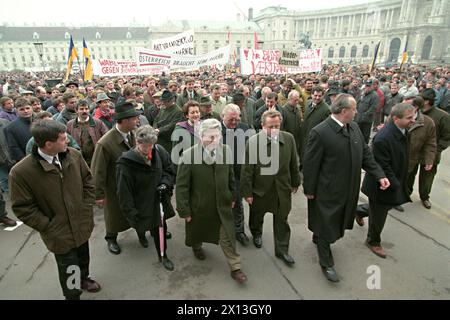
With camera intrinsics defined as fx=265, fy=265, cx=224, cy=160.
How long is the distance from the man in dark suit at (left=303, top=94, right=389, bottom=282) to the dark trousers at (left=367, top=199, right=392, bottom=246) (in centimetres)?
53

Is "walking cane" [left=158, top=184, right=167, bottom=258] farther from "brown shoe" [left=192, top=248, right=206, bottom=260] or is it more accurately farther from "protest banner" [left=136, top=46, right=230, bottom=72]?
"protest banner" [left=136, top=46, right=230, bottom=72]

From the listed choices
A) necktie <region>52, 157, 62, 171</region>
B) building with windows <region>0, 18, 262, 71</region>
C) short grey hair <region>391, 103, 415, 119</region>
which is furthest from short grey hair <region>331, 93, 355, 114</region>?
building with windows <region>0, 18, 262, 71</region>

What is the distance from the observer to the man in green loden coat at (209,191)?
Answer: 3.05 m

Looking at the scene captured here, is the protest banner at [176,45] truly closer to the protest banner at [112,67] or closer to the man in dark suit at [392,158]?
the protest banner at [112,67]

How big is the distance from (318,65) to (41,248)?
40.0 feet

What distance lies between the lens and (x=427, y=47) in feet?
204

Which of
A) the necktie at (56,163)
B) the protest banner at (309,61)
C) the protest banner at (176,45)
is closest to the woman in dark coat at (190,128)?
the necktie at (56,163)

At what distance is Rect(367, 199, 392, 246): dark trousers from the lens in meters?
3.56

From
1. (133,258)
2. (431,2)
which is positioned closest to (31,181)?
(133,258)

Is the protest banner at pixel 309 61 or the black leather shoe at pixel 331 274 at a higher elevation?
the protest banner at pixel 309 61

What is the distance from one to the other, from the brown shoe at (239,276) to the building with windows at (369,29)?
65344 millimetres

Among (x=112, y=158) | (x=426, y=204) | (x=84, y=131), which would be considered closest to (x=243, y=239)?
(x=112, y=158)

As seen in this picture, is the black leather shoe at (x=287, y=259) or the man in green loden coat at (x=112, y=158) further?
the black leather shoe at (x=287, y=259)

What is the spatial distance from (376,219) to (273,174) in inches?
62.5
